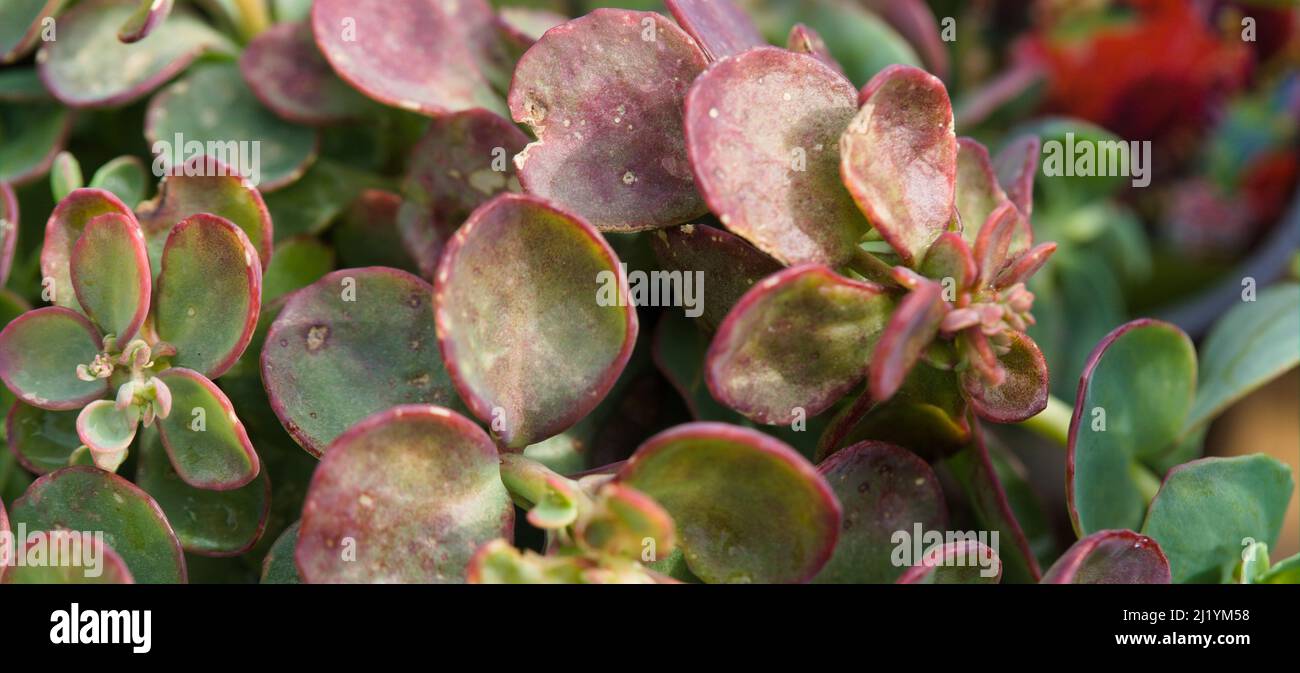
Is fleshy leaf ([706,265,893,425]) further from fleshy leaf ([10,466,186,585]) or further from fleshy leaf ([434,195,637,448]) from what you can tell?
fleshy leaf ([10,466,186,585])

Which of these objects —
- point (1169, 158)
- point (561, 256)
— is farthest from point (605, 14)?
point (1169, 158)

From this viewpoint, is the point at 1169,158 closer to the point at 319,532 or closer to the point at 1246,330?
the point at 1246,330

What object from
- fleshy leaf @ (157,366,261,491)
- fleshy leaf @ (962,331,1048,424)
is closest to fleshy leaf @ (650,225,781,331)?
fleshy leaf @ (962,331,1048,424)

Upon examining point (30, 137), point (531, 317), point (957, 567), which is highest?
point (30, 137)

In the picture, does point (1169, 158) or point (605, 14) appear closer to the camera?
point (605, 14)

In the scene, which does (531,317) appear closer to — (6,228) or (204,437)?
(204,437)

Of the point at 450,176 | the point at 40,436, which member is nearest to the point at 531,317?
the point at 450,176
